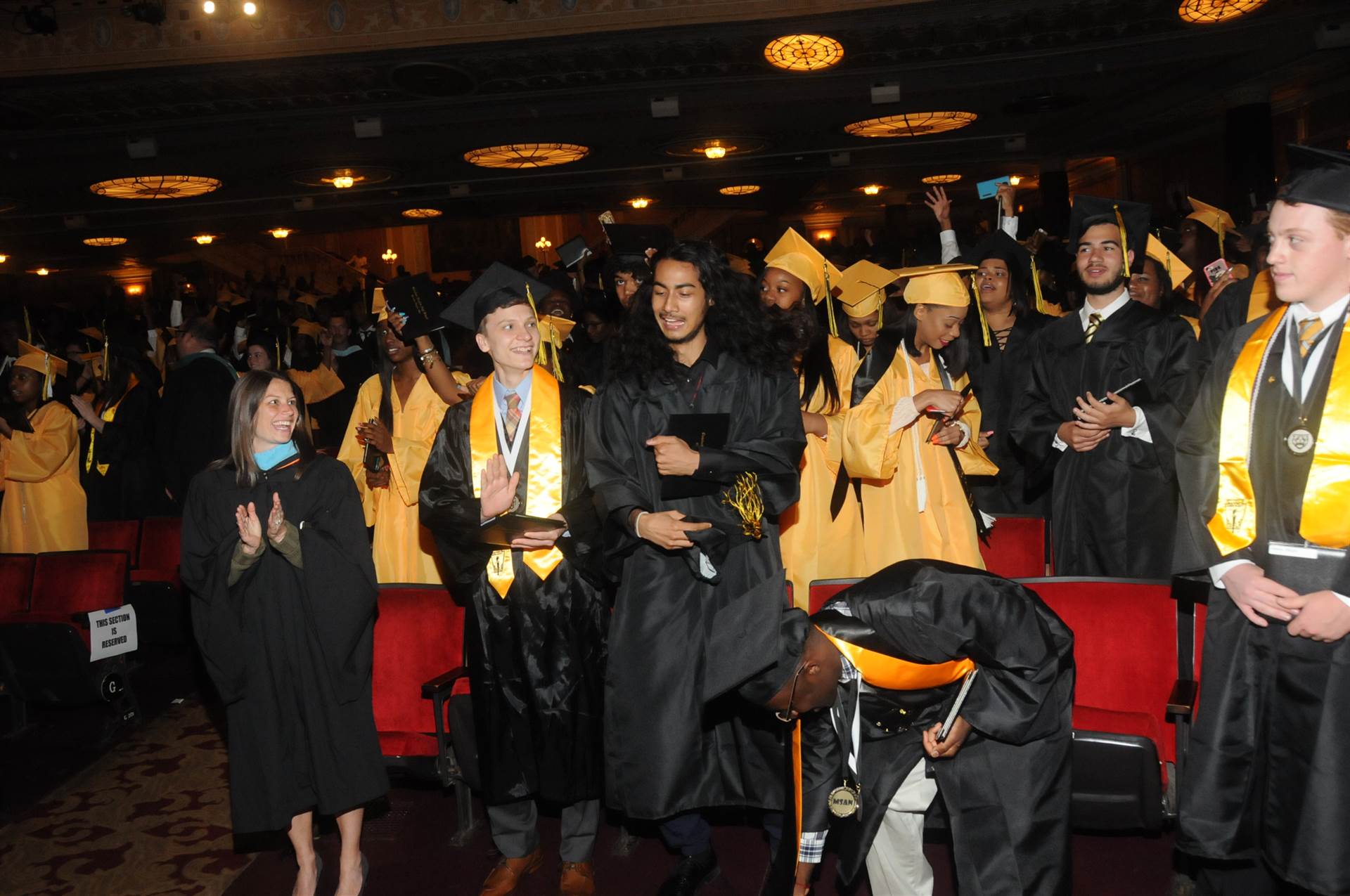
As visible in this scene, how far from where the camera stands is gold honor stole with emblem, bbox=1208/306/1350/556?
2525 millimetres

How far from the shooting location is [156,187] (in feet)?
51.3

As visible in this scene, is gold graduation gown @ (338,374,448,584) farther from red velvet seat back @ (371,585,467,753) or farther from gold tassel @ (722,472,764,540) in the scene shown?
→ gold tassel @ (722,472,764,540)

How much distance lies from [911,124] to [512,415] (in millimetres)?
12732

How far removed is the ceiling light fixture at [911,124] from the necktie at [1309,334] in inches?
480

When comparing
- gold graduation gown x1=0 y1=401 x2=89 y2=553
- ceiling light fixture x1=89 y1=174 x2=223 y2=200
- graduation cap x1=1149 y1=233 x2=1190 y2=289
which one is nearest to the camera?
graduation cap x1=1149 y1=233 x2=1190 y2=289

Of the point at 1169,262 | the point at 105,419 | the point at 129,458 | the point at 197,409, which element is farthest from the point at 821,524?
the point at 105,419

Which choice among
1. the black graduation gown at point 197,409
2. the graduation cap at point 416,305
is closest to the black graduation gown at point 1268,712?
the graduation cap at point 416,305

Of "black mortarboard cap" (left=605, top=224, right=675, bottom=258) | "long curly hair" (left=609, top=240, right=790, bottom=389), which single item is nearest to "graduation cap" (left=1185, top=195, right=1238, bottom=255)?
"black mortarboard cap" (left=605, top=224, right=675, bottom=258)

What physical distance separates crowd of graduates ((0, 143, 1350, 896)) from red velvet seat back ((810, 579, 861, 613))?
1.01ft

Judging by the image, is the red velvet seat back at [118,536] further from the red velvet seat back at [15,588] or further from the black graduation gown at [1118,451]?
the black graduation gown at [1118,451]

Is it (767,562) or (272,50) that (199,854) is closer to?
(767,562)

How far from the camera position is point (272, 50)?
11.5 metres

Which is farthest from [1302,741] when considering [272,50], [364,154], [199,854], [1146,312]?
[364,154]

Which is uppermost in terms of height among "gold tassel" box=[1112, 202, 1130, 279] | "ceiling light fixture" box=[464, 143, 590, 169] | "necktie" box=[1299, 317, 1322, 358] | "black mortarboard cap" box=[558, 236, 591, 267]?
"ceiling light fixture" box=[464, 143, 590, 169]
